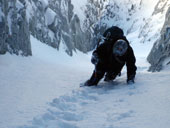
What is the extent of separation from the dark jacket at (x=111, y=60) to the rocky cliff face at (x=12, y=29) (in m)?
4.73

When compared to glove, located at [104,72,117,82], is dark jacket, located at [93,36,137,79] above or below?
above

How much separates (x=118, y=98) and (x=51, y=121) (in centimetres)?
155

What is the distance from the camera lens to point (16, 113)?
287cm

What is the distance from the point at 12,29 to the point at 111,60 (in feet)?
A: 23.7

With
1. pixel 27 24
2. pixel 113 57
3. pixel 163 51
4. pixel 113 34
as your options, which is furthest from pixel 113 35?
pixel 27 24

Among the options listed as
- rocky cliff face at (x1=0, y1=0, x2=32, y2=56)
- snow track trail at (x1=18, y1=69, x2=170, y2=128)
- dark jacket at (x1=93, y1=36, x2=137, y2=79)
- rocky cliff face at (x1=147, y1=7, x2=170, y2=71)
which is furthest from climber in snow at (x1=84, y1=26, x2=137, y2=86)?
rocky cliff face at (x1=0, y1=0, x2=32, y2=56)

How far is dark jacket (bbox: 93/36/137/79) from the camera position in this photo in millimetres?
5164

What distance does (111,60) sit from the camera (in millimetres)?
5258

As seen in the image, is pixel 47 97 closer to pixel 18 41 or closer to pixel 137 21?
pixel 18 41

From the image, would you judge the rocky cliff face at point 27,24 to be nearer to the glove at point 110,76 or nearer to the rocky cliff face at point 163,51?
the glove at point 110,76

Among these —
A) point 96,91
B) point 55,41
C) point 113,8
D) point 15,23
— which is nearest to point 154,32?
point 55,41

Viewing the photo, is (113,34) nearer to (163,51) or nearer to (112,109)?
(112,109)

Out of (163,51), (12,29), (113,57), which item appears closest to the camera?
(113,57)

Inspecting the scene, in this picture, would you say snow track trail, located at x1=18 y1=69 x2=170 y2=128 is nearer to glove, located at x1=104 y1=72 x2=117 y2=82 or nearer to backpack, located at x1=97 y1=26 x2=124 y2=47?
glove, located at x1=104 y1=72 x2=117 y2=82
